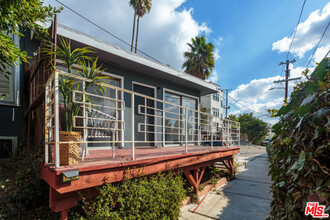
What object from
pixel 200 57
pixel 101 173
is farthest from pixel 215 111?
pixel 101 173

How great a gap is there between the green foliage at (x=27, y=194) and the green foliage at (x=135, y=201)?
803mm

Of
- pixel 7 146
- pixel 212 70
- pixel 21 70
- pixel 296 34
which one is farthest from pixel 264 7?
pixel 212 70

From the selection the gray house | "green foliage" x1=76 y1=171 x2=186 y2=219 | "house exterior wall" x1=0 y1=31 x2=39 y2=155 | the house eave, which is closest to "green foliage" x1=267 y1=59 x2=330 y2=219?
"green foliage" x1=76 y1=171 x2=186 y2=219

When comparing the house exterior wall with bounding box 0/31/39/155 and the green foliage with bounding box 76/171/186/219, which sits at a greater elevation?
the house exterior wall with bounding box 0/31/39/155

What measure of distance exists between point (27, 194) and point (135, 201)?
5.22 feet

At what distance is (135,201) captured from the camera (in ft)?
6.66

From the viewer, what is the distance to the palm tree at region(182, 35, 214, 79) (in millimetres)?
14883

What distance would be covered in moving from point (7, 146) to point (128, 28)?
14911 mm

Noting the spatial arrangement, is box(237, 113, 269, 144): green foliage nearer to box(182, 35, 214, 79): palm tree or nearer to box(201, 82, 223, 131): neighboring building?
box(201, 82, 223, 131): neighboring building

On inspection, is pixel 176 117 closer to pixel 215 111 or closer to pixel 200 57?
pixel 200 57

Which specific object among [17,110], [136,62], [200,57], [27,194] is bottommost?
[27,194]

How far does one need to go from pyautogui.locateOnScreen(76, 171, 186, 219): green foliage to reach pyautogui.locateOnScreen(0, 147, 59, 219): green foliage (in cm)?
80

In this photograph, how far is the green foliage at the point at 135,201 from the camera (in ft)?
6.07

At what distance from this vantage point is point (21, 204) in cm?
228
